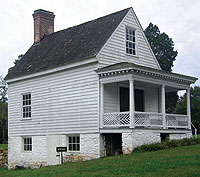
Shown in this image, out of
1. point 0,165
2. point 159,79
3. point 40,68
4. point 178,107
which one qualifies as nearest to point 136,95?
point 159,79

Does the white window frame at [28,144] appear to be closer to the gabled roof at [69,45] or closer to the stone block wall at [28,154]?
the stone block wall at [28,154]

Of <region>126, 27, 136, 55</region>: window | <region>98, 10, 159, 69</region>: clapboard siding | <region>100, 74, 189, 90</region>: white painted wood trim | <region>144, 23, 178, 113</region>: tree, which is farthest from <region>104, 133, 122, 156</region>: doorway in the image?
<region>144, 23, 178, 113</region>: tree

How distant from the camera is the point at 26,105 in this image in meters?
23.9

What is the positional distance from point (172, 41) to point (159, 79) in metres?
20.7

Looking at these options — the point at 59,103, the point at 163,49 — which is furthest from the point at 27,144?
the point at 163,49

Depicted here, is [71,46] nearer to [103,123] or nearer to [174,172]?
[103,123]

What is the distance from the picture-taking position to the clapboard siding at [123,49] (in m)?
19.7

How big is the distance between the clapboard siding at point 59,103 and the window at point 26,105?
0.99ft

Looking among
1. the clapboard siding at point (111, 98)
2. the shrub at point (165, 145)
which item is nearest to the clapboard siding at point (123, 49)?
the clapboard siding at point (111, 98)

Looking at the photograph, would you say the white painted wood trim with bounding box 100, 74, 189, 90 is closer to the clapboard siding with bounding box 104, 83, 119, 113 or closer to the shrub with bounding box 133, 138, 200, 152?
the clapboard siding with bounding box 104, 83, 119, 113

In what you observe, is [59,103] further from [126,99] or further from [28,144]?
[28,144]

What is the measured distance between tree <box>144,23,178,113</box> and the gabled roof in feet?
48.8

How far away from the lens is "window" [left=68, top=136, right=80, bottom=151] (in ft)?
66.9

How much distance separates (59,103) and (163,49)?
19857mm
